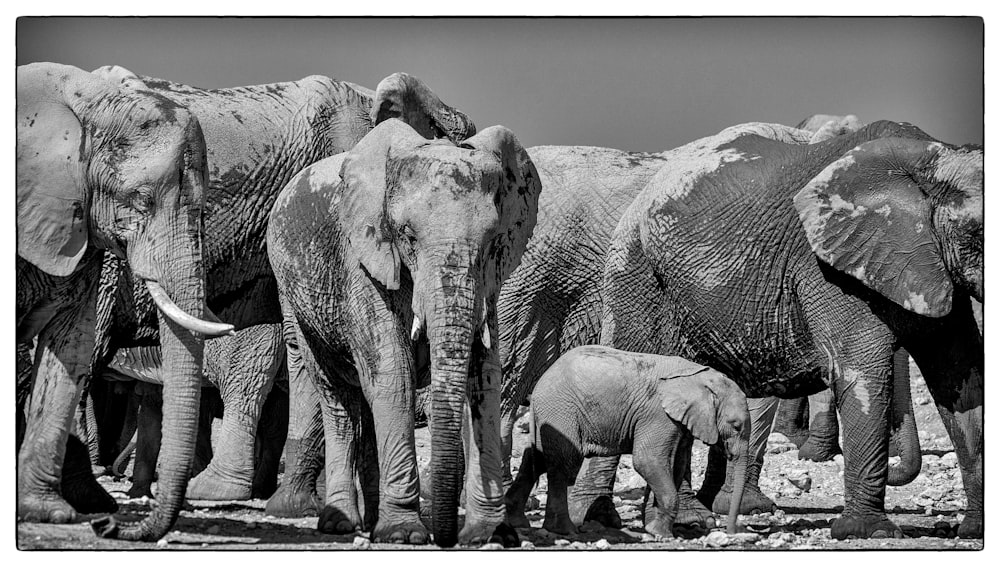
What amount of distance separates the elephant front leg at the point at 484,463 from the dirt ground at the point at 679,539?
256 mm

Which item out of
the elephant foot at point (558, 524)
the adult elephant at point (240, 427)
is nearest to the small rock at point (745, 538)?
the elephant foot at point (558, 524)

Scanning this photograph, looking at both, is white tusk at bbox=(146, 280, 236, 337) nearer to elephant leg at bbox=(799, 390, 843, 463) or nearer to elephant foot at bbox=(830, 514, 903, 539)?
elephant foot at bbox=(830, 514, 903, 539)

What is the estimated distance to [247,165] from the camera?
1152 centimetres

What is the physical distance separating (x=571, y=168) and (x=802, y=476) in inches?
96.2

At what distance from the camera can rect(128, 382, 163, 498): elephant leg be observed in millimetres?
12094

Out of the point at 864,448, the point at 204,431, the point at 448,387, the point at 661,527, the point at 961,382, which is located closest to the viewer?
the point at 448,387

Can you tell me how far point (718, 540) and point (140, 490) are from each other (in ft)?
12.8

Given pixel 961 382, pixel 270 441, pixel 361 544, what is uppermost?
pixel 961 382

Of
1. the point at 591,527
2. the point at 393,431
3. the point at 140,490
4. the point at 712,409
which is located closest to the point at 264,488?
the point at 140,490

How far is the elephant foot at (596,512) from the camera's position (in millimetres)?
10547

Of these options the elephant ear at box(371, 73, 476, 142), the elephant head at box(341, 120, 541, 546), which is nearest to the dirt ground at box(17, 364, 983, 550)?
the elephant head at box(341, 120, 541, 546)

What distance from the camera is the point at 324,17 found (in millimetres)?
10148

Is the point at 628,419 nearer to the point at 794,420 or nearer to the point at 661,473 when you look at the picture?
the point at 661,473

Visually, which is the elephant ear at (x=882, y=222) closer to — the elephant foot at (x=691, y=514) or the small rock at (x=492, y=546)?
the elephant foot at (x=691, y=514)
